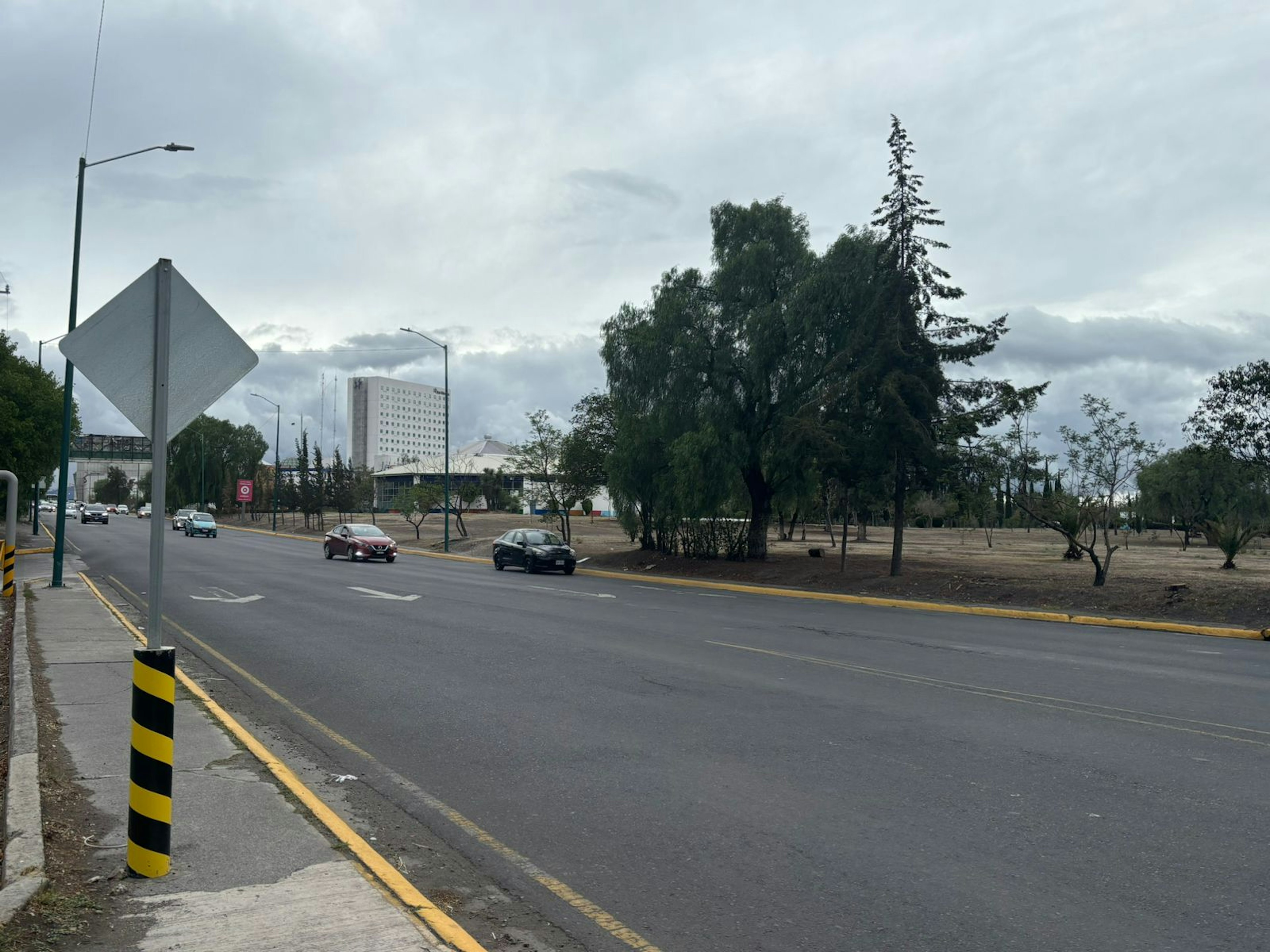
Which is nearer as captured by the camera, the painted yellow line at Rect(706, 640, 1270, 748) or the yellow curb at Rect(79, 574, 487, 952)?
the yellow curb at Rect(79, 574, 487, 952)

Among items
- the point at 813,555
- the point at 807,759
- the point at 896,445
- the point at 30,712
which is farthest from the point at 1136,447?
the point at 30,712

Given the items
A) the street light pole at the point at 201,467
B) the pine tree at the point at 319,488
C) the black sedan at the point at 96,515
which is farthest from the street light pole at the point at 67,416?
the street light pole at the point at 201,467

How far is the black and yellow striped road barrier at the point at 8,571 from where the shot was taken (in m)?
20.0

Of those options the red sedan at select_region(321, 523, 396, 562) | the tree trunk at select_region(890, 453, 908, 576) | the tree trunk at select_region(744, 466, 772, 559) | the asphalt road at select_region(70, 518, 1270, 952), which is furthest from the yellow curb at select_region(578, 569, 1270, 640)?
the red sedan at select_region(321, 523, 396, 562)

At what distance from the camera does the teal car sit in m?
61.0

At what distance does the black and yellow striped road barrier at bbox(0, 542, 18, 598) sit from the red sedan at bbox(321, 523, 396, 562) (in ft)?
58.7

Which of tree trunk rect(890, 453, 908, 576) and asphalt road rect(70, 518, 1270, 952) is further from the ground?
tree trunk rect(890, 453, 908, 576)

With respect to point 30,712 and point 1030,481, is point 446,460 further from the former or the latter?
point 30,712

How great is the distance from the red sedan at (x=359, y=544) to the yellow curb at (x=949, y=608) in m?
8.53

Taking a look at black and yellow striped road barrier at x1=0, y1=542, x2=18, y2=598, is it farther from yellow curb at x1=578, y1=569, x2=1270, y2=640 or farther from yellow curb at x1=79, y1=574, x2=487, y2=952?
yellow curb at x1=578, y1=569, x2=1270, y2=640

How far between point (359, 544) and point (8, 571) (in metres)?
18.3

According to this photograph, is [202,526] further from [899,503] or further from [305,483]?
[899,503]

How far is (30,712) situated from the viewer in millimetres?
8586

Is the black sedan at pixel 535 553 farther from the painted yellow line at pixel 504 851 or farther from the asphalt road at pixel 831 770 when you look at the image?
the painted yellow line at pixel 504 851
